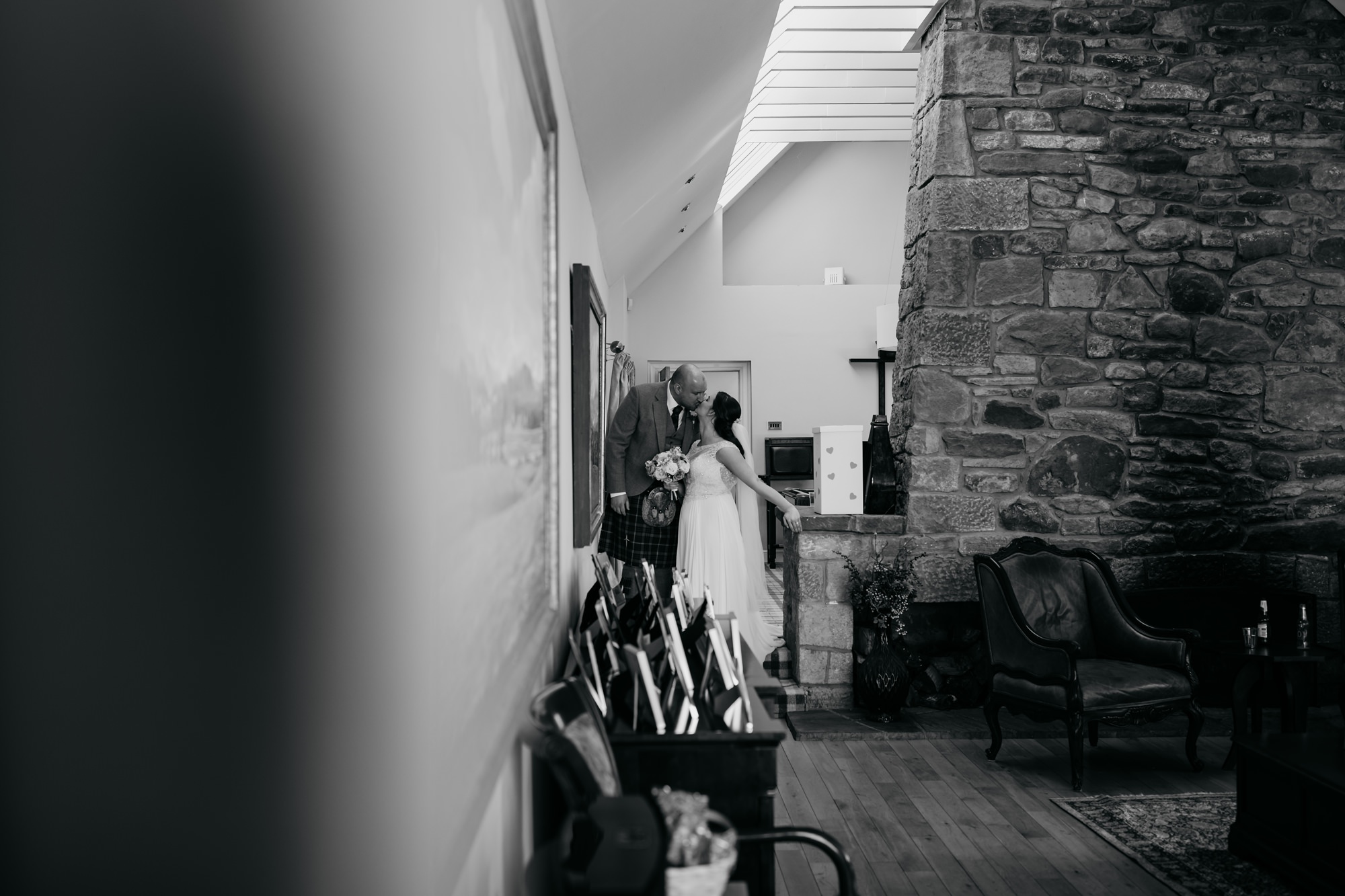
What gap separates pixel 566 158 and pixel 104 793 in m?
2.50

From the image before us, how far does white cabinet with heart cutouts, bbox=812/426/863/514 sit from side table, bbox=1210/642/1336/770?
1.82m

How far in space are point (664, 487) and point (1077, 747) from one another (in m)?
2.17

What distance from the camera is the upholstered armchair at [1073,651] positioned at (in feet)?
13.0

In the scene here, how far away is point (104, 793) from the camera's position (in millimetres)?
676

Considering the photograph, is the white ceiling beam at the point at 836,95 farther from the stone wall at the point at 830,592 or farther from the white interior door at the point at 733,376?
the stone wall at the point at 830,592

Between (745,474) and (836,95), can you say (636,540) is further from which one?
(836,95)

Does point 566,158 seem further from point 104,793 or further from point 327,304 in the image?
point 104,793

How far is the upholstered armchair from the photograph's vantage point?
397 centimetres

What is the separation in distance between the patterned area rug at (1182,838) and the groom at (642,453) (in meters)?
2.11

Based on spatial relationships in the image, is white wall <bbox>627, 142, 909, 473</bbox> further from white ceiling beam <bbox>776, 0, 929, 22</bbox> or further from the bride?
the bride

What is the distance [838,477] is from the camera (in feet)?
16.7

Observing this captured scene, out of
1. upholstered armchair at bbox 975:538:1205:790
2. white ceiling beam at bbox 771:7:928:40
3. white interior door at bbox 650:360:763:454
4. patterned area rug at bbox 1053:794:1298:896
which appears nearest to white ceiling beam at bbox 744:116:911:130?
white ceiling beam at bbox 771:7:928:40

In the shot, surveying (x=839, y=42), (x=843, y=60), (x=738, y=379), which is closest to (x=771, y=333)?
(x=738, y=379)

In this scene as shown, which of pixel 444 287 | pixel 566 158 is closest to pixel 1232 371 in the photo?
pixel 566 158
